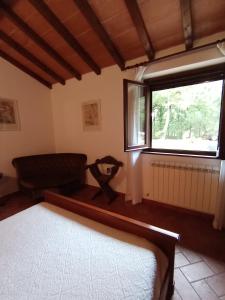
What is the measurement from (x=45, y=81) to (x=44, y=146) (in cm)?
151

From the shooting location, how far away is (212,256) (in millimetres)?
1715

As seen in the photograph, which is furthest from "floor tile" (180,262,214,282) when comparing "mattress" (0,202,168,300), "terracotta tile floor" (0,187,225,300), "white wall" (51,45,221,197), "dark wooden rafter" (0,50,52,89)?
"dark wooden rafter" (0,50,52,89)

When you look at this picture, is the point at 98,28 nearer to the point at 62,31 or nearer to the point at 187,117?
the point at 62,31

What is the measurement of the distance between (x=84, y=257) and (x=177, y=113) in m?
2.45

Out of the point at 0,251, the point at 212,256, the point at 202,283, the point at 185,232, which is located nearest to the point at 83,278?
the point at 0,251

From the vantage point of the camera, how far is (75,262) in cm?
98

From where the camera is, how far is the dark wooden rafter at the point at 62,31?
2.00 meters

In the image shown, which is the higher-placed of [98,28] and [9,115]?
[98,28]

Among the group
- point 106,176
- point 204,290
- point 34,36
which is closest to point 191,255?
point 204,290

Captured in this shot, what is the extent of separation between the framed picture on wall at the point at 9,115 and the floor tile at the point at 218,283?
3.80m

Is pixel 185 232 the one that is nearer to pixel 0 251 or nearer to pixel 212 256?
pixel 212 256

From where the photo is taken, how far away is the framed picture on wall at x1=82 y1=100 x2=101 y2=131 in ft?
10.9

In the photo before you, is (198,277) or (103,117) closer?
(198,277)

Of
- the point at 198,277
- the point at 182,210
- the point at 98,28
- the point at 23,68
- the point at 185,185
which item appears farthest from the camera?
the point at 23,68
